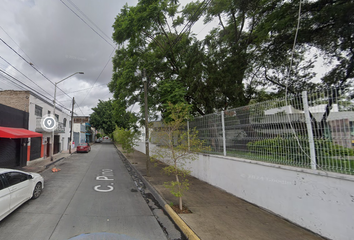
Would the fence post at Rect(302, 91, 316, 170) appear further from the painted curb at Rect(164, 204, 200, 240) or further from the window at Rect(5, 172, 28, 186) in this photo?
the window at Rect(5, 172, 28, 186)

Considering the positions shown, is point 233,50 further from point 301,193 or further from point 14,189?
point 14,189

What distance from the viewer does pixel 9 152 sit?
12102mm

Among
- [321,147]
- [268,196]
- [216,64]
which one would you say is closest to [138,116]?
[216,64]

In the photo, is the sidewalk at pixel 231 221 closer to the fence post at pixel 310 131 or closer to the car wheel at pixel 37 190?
the fence post at pixel 310 131

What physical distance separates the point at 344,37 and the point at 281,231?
703 cm

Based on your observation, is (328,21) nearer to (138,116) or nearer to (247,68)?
(247,68)

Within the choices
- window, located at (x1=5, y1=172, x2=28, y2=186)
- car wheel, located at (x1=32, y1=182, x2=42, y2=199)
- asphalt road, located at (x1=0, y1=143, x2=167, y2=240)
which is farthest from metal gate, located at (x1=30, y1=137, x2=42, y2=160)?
window, located at (x1=5, y1=172, x2=28, y2=186)

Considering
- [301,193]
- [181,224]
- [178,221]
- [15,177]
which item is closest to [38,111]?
[15,177]

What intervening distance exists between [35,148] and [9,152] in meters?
3.62

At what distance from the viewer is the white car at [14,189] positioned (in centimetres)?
430

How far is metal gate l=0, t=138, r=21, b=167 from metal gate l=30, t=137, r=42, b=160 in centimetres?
201

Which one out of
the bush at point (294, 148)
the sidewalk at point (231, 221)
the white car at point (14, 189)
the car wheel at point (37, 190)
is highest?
the bush at point (294, 148)

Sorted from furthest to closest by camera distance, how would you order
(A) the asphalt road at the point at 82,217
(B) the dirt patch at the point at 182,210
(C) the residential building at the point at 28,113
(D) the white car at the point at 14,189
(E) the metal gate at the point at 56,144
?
(E) the metal gate at the point at 56,144, (C) the residential building at the point at 28,113, (B) the dirt patch at the point at 182,210, (D) the white car at the point at 14,189, (A) the asphalt road at the point at 82,217

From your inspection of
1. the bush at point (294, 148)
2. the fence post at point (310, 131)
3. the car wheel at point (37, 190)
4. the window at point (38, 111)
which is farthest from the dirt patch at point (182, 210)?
the window at point (38, 111)
